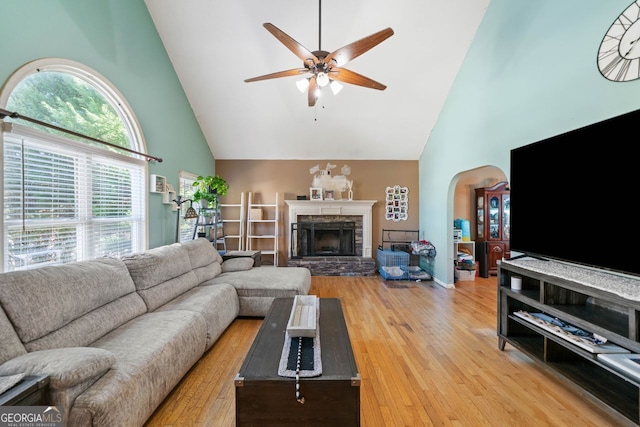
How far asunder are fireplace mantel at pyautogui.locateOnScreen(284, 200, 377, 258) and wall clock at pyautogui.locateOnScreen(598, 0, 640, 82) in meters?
3.95

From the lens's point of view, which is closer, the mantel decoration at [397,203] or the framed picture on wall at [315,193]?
the framed picture on wall at [315,193]

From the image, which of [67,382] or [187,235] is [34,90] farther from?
[187,235]

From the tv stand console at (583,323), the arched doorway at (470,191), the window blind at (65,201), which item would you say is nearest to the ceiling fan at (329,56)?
the window blind at (65,201)

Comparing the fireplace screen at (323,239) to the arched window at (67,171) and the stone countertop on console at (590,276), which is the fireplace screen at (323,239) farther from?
the stone countertop on console at (590,276)

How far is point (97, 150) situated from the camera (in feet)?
8.60

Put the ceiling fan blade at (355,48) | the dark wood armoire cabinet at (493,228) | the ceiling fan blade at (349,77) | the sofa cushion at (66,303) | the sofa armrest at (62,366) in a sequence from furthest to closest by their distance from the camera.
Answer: the dark wood armoire cabinet at (493,228) < the ceiling fan blade at (349,77) < the ceiling fan blade at (355,48) < the sofa cushion at (66,303) < the sofa armrest at (62,366)

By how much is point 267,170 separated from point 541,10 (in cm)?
481

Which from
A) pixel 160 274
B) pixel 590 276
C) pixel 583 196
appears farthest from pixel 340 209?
pixel 590 276

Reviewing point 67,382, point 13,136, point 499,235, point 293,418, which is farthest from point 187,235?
point 499,235

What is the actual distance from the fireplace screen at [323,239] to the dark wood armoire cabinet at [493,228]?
8.56 ft

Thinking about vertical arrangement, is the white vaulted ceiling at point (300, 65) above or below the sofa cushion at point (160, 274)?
above

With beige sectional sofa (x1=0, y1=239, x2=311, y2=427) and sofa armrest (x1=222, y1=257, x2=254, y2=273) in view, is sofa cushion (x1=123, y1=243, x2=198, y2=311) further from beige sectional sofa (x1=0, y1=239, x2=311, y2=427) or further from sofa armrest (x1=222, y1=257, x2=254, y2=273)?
sofa armrest (x1=222, y1=257, x2=254, y2=273)

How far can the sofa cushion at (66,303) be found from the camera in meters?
1.46

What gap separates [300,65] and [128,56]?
226cm
